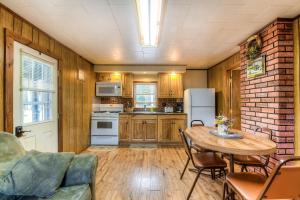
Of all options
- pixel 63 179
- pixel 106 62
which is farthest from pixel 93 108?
pixel 63 179

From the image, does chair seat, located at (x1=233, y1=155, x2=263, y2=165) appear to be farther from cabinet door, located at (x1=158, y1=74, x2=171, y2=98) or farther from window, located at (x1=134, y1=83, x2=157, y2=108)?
window, located at (x1=134, y1=83, x2=157, y2=108)

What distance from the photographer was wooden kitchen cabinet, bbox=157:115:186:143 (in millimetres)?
5316

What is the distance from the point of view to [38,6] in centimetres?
220

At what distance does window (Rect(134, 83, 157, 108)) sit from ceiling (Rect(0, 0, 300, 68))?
7.19 feet

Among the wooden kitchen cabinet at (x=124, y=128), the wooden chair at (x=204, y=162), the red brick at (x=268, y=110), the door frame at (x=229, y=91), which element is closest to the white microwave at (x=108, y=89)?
the wooden kitchen cabinet at (x=124, y=128)

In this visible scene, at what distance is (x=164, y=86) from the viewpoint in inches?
226

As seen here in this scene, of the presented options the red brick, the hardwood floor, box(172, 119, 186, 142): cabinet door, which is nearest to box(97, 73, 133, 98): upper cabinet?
box(172, 119, 186, 142): cabinet door

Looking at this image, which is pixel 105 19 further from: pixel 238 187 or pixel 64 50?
pixel 238 187

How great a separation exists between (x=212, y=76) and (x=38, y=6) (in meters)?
4.78

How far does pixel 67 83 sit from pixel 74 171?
8.35 feet

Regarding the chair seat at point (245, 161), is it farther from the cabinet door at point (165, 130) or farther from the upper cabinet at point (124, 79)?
the upper cabinet at point (124, 79)

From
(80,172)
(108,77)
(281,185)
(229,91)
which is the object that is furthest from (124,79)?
(281,185)

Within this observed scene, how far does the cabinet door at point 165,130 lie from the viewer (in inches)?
209

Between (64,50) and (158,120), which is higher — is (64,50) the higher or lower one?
the higher one
